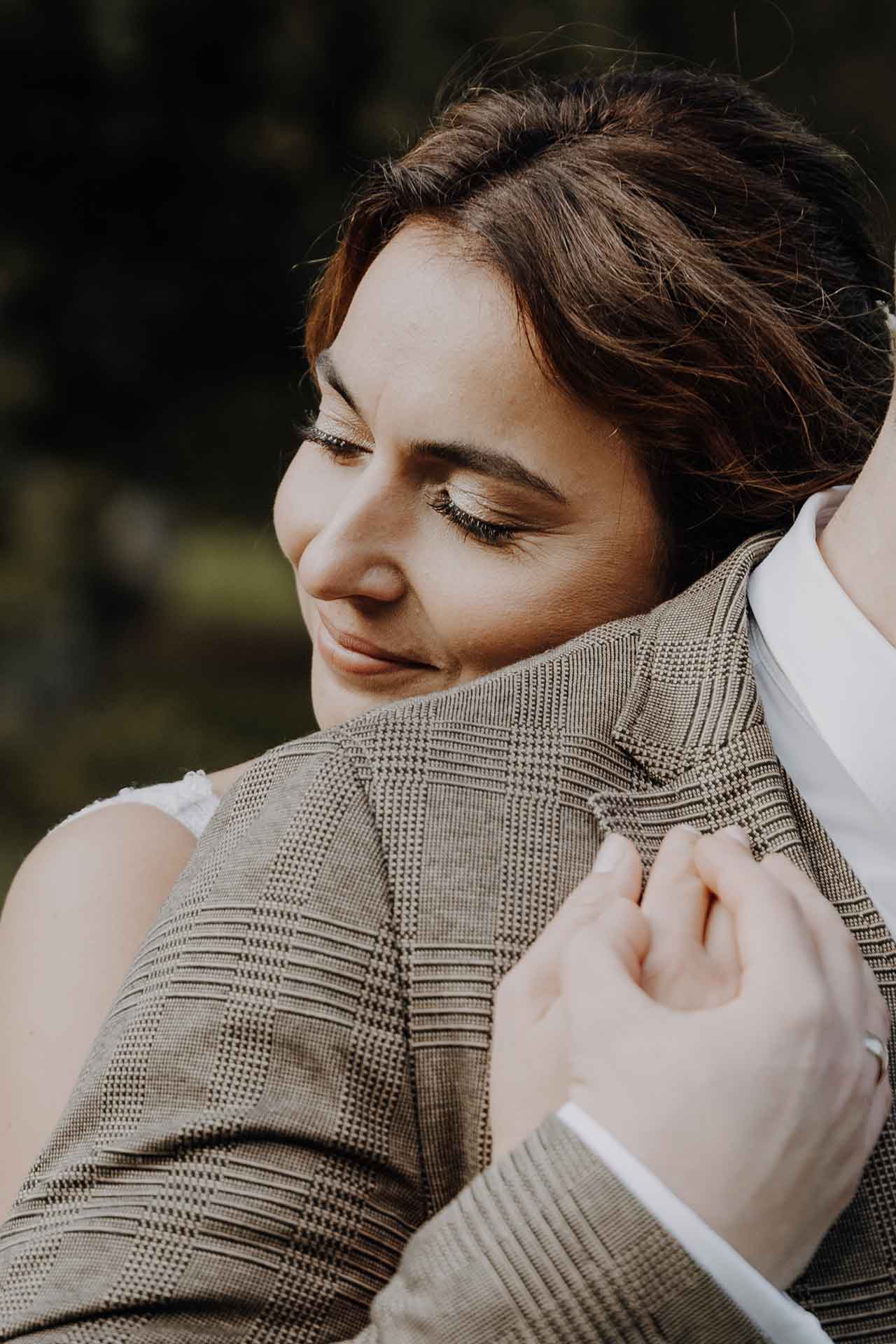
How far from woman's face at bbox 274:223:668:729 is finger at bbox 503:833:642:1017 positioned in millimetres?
761

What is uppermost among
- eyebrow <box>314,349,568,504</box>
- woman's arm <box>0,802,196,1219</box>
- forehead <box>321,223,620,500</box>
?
forehead <box>321,223,620,500</box>

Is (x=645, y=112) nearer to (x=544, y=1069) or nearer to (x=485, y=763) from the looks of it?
(x=485, y=763)

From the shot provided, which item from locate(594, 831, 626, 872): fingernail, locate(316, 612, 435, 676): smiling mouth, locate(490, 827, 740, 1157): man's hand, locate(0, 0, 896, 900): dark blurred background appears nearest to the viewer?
locate(490, 827, 740, 1157): man's hand

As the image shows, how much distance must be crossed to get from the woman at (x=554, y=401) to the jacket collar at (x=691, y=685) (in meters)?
0.41

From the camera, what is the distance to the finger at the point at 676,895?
1.17 meters

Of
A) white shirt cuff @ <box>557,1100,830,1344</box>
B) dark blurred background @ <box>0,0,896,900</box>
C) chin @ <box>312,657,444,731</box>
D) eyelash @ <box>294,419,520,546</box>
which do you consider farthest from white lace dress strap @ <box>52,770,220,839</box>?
dark blurred background @ <box>0,0,896,900</box>

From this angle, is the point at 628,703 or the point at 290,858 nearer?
the point at 290,858

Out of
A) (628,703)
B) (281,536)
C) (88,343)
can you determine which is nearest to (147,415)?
(88,343)

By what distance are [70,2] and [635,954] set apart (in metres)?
5.93

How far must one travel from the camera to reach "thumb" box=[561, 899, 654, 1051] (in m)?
1.07

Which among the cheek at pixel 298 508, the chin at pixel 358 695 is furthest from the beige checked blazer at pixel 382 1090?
the cheek at pixel 298 508

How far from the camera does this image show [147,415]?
22.5ft

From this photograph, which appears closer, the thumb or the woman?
the thumb

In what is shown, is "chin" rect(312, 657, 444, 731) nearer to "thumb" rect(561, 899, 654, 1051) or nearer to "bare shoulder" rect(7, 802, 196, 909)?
"bare shoulder" rect(7, 802, 196, 909)
